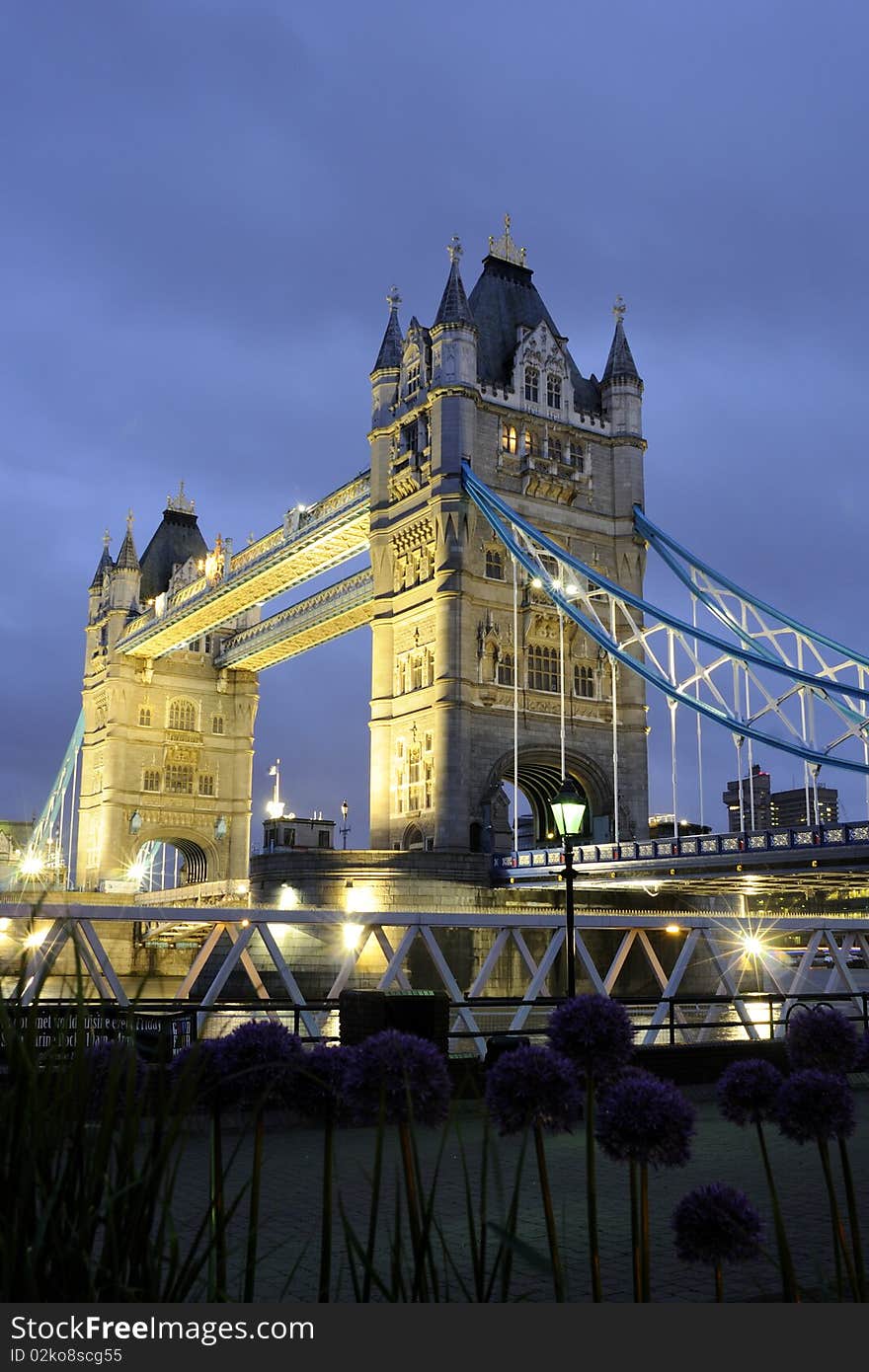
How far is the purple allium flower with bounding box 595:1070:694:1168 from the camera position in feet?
10.9

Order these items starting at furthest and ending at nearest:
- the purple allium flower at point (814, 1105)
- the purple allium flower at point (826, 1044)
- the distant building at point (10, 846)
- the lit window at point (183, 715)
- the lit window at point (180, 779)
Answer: the distant building at point (10, 846) → the lit window at point (183, 715) → the lit window at point (180, 779) → the purple allium flower at point (826, 1044) → the purple allium flower at point (814, 1105)

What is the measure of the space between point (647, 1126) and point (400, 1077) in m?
0.76

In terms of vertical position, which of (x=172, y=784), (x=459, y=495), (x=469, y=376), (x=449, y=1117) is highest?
(x=469, y=376)

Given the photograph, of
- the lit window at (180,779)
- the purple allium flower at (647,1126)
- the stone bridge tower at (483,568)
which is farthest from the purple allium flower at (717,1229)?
the lit window at (180,779)

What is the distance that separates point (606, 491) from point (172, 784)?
34.8 metres

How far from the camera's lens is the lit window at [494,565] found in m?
48.1

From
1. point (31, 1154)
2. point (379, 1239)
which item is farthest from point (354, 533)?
point (31, 1154)

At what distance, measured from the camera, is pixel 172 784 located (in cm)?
7375

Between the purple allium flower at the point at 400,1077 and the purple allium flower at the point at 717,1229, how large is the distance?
0.79m

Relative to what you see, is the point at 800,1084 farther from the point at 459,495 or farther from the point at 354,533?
the point at 354,533

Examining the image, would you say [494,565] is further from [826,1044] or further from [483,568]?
[826,1044]

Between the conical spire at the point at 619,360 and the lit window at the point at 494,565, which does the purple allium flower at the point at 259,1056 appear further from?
the conical spire at the point at 619,360

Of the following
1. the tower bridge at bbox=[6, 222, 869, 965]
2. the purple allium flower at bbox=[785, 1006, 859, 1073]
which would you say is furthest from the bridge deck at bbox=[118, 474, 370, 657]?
the purple allium flower at bbox=[785, 1006, 859, 1073]

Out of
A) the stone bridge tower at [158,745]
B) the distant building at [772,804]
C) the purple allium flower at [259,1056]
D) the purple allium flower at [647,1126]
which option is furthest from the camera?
the distant building at [772,804]
